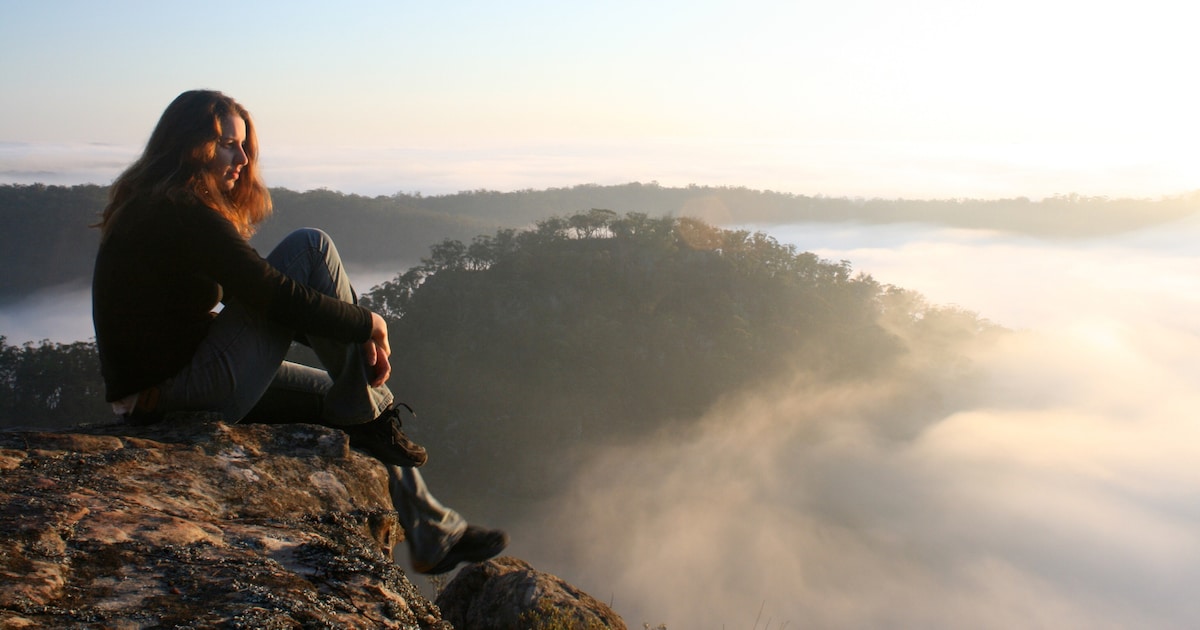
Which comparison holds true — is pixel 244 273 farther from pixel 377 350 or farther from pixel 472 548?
pixel 472 548

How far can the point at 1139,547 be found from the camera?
61344 mm

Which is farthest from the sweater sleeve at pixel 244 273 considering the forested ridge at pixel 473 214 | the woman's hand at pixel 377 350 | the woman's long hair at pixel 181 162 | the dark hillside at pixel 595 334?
the forested ridge at pixel 473 214

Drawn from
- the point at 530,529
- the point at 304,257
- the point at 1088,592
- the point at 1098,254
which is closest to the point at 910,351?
the point at 1088,592

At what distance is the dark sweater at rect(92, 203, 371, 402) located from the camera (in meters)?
3.78

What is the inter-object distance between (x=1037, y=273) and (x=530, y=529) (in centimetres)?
14350

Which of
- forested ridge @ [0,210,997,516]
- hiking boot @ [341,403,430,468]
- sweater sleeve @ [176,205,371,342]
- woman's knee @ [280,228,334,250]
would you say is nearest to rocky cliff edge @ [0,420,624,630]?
hiking boot @ [341,403,430,468]

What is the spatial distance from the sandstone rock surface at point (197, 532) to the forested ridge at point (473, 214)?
51965 mm

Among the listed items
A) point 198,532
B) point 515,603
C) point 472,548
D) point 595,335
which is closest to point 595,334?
point 595,335

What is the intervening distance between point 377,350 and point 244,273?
0.79 metres

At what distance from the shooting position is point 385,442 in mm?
4430

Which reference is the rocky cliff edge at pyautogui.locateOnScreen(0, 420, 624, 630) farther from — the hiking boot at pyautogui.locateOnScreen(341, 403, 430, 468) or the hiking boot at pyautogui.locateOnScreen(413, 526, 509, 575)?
the hiking boot at pyautogui.locateOnScreen(413, 526, 509, 575)

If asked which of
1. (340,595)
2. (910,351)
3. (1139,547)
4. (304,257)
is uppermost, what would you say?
(304,257)

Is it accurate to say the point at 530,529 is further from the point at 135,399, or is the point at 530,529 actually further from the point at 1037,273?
the point at 1037,273

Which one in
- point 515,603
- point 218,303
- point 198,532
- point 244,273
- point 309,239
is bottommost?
point 515,603
